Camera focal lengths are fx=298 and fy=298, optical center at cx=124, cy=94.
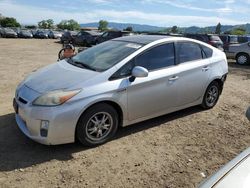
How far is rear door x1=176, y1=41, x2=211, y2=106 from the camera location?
5414mm

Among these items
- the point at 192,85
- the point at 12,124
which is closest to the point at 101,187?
the point at 12,124

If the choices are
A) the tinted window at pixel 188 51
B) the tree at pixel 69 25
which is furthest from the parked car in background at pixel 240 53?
the tree at pixel 69 25

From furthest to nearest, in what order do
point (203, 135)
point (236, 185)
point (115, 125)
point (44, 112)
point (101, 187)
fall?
Result: point (203, 135) → point (115, 125) → point (44, 112) → point (101, 187) → point (236, 185)

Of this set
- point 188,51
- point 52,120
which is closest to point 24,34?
point 188,51

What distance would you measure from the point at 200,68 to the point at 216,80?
0.72 meters

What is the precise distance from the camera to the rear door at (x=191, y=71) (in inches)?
213

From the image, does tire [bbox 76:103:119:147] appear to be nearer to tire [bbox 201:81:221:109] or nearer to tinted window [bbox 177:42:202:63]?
tinted window [bbox 177:42:202:63]

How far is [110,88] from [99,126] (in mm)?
588

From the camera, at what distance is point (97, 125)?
4.38 m

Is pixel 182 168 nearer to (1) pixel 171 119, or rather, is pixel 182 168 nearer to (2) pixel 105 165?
(2) pixel 105 165

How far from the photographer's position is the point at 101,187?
3531mm

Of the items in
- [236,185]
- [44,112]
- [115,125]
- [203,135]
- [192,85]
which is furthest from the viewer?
[192,85]

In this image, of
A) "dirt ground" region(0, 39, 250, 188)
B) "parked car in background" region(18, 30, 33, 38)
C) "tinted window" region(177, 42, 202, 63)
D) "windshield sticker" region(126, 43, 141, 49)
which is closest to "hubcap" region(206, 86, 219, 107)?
"dirt ground" region(0, 39, 250, 188)

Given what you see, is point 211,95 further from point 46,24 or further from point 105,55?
point 46,24
